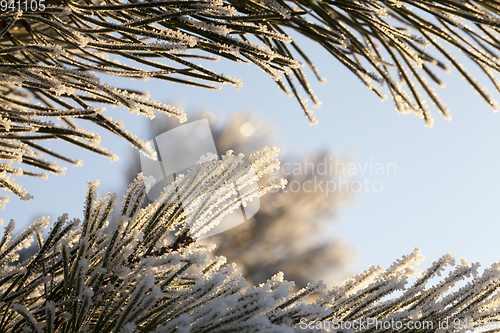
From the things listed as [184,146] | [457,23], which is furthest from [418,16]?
[184,146]

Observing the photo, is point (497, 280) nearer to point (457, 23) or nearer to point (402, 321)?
point (402, 321)

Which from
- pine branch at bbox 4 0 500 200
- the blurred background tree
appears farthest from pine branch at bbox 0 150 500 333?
the blurred background tree

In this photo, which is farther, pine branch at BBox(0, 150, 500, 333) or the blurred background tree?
the blurred background tree

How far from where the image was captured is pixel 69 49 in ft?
2.20

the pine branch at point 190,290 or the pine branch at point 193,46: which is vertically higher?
the pine branch at point 193,46

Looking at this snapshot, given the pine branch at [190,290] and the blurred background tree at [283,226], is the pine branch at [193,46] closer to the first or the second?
the pine branch at [190,290]

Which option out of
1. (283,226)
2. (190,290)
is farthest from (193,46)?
(283,226)

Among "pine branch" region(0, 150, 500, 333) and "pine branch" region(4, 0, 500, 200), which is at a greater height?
"pine branch" region(4, 0, 500, 200)

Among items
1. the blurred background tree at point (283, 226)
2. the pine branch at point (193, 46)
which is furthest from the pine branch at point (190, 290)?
the blurred background tree at point (283, 226)

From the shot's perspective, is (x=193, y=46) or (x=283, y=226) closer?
(x=193, y=46)

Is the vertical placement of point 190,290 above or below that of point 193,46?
below

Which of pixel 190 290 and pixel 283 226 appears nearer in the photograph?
pixel 190 290

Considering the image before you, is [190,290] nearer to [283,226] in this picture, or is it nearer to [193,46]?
[193,46]

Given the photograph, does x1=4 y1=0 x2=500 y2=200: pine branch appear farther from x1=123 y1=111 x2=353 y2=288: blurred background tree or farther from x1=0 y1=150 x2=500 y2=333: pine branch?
x1=123 y1=111 x2=353 y2=288: blurred background tree
